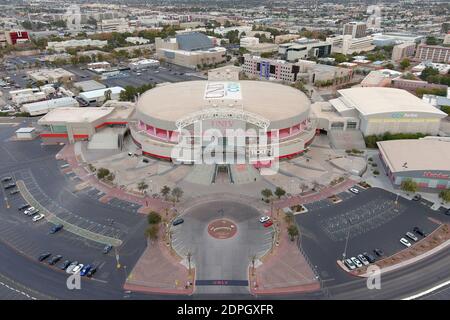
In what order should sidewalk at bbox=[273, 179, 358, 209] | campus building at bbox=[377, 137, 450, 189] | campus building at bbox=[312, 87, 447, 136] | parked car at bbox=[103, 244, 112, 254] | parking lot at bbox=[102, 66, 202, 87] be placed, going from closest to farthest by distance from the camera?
parked car at bbox=[103, 244, 112, 254]
sidewalk at bbox=[273, 179, 358, 209]
campus building at bbox=[377, 137, 450, 189]
campus building at bbox=[312, 87, 447, 136]
parking lot at bbox=[102, 66, 202, 87]

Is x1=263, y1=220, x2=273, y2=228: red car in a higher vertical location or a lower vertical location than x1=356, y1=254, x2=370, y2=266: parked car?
higher

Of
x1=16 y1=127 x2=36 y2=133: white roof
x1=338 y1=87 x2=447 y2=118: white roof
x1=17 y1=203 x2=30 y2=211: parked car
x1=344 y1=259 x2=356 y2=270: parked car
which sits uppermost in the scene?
x1=338 y1=87 x2=447 y2=118: white roof

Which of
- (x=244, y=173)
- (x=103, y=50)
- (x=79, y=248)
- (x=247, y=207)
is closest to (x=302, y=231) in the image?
(x=247, y=207)

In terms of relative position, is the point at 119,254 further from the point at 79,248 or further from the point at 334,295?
the point at 334,295

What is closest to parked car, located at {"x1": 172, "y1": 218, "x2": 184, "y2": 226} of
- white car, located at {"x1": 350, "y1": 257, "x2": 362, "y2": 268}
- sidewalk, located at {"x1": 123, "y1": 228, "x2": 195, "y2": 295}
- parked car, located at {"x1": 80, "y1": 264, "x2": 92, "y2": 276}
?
sidewalk, located at {"x1": 123, "y1": 228, "x2": 195, "y2": 295}

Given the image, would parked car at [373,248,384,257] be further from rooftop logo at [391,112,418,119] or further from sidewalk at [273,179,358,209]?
rooftop logo at [391,112,418,119]

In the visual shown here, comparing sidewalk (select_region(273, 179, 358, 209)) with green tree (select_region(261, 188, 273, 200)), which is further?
sidewalk (select_region(273, 179, 358, 209))
